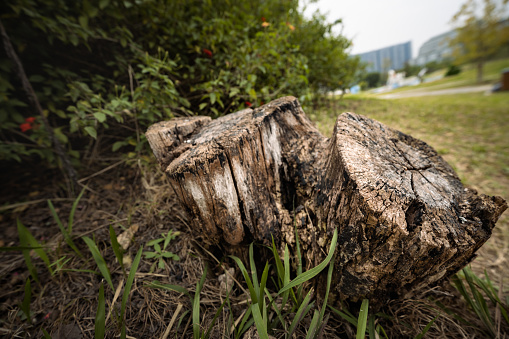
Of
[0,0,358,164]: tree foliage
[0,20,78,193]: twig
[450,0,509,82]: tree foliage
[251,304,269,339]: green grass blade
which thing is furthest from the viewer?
[450,0,509,82]: tree foliage

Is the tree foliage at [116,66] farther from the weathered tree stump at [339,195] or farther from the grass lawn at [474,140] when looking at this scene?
the grass lawn at [474,140]

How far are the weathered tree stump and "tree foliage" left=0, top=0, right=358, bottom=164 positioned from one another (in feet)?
2.14

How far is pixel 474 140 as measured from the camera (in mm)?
3283

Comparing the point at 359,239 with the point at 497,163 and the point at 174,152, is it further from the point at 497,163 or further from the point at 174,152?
the point at 497,163

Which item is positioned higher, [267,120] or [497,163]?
[267,120]

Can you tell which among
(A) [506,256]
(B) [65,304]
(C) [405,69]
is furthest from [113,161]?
(C) [405,69]

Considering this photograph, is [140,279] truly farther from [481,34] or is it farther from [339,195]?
[481,34]

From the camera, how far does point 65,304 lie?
99cm

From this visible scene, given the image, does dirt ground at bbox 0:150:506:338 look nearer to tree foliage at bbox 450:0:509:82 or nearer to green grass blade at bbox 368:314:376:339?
green grass blade at bbox 368:314:376:339

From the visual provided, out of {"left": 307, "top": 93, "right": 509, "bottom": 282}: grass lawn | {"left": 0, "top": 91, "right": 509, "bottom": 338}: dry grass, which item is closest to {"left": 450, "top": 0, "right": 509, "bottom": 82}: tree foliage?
{"left": 307, "top": 93, "right": 509, "bottom": 282}: grass lawn

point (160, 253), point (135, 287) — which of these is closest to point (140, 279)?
point (135, 287)

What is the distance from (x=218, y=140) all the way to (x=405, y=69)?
48932 millimetres

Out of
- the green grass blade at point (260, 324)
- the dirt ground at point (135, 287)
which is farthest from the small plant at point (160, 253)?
the green grass blade at point (260, 324)

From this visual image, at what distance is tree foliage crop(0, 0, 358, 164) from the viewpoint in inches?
52.4
